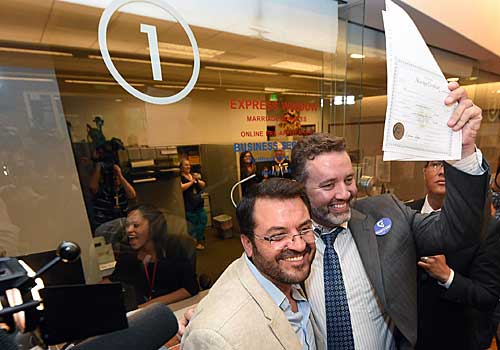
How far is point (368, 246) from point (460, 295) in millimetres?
562

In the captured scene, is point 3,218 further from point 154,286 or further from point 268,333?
point 268,333

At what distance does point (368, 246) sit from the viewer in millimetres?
1002

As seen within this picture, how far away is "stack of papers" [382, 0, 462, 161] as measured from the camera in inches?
24.6

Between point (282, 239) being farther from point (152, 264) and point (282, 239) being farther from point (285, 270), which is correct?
point (152, 264)

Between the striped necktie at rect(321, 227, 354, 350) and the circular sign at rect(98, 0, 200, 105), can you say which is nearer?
the striped necktie at rect(321, 227, 354, 350)

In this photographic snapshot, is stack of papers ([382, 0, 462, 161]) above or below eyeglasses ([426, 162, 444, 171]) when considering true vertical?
above

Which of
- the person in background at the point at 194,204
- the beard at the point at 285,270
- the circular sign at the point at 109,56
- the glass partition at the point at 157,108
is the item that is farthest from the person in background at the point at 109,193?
the beard at the point at 285,270

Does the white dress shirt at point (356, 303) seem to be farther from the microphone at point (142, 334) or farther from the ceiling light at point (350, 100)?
the ceiling light at point (350, 100)

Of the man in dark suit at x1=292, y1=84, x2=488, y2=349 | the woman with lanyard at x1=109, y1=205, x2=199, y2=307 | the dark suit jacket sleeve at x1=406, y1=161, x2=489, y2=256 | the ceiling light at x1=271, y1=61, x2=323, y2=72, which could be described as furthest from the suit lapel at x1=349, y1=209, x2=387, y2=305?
the ceiling light at x1=271, y1=61, x2=323, y2=72

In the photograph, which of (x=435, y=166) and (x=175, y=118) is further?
(x=175, y=118)

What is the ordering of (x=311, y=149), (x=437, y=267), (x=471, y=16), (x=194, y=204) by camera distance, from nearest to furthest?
(x=311, y=149) < (x=437, y=267) < (x=194, y=204) < (x=471, y=16)

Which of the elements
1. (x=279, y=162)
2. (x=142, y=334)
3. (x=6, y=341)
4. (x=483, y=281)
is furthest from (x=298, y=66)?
(x=6, y=341)

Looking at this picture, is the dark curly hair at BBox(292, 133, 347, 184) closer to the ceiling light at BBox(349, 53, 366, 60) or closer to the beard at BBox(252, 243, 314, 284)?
the beard at BBox(252, 243, 314, 284)

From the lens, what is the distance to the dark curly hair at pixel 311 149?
1046 millimetres
